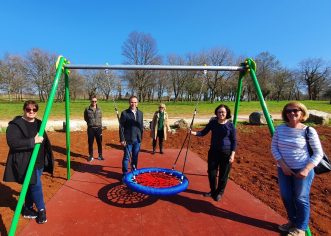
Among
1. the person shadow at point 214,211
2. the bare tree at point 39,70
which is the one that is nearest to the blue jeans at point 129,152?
the person shadow at point 214,211

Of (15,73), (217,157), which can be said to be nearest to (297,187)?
(217,157)

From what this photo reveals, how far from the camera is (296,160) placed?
3.30 meters

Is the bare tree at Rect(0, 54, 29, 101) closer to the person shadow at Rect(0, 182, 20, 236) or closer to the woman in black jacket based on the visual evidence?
the person shadow at Rect(0, 182, 20, 236)

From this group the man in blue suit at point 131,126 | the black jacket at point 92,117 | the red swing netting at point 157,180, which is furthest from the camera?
the black jacket at point 92,117

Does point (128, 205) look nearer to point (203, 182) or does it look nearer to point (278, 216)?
point (203, 182)

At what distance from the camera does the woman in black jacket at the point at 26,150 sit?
11.0 ft

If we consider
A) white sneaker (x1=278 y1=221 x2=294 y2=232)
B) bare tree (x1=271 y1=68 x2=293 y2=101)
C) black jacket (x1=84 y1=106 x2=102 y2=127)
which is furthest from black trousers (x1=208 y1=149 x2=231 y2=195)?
bare tree (x1=271 y1=68 x2=293 y2=101)

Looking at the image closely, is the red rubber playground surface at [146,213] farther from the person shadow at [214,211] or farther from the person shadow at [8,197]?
the person shadow at [8,197]

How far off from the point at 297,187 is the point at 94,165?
4.91 metres

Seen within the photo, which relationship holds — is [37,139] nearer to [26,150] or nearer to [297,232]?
[26,150]

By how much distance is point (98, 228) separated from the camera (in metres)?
3.62

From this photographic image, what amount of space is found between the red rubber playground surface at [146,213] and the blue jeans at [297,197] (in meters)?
0.37

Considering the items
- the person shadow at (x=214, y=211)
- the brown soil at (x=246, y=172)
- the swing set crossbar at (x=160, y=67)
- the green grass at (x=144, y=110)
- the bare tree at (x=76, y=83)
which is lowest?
the person shadow at (x=214, y=211)

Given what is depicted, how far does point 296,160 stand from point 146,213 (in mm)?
Result: 2297
